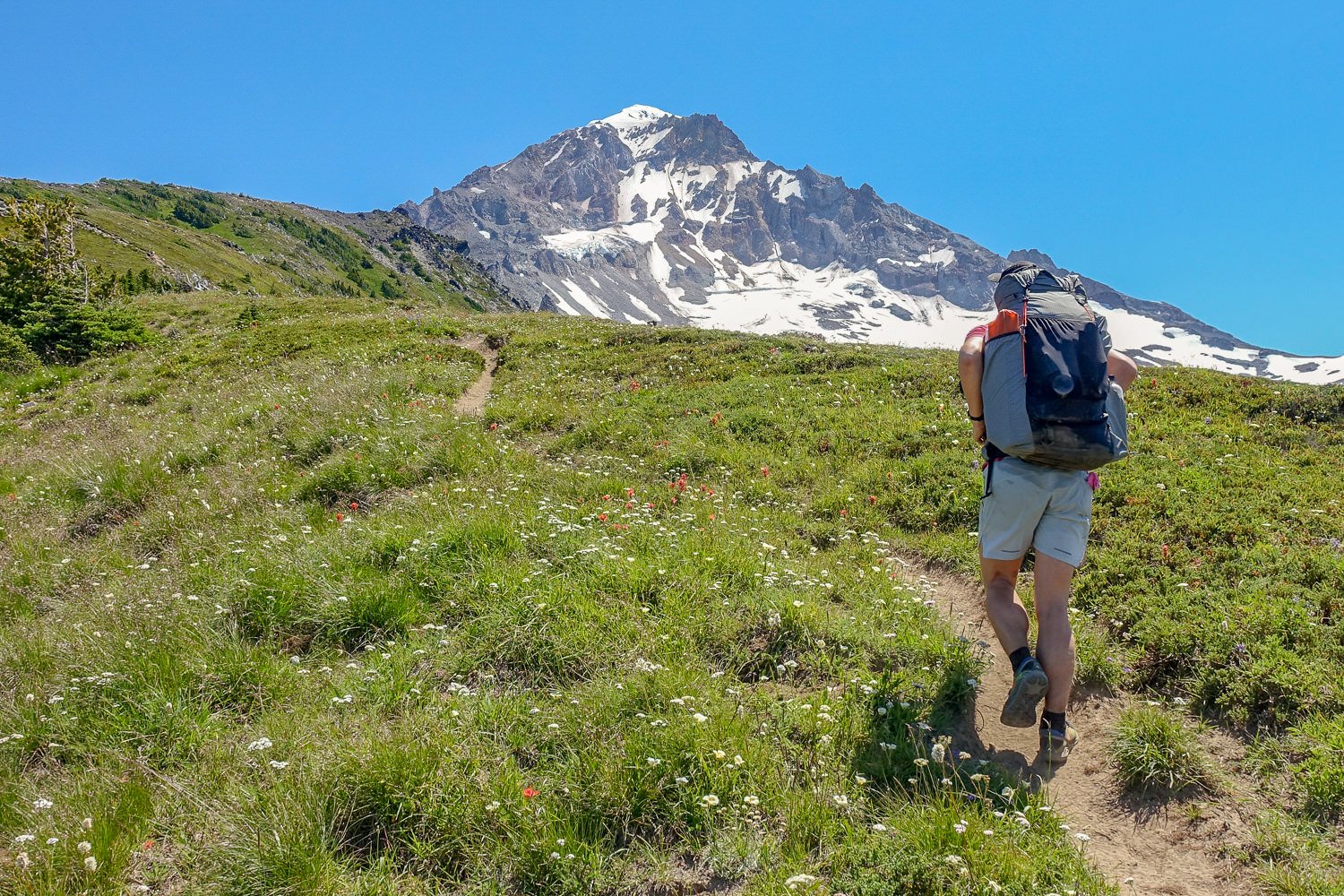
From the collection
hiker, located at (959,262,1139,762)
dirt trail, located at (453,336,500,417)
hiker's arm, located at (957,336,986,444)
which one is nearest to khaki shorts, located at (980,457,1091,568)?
hiker, located at (959,262,1139,762)

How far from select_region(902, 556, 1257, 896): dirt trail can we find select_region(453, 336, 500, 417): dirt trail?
11.1 meters

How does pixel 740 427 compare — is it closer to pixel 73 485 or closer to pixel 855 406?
pixel 855 406

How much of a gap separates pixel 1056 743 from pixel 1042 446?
2.09 meters

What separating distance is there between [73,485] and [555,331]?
1505 centimetres

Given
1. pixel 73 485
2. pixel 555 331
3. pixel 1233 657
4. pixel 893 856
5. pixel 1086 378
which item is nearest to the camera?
pixel 893 856

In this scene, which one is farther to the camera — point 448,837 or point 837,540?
point 837,540

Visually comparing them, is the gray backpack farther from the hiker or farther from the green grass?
the green grass

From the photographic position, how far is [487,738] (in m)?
4.36

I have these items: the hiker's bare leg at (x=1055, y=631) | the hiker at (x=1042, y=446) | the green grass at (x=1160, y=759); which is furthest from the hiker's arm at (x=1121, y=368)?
the green grass at (x=1160, y=759)

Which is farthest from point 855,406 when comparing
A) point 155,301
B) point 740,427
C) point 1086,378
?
point 155,301

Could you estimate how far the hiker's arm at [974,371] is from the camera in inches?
185

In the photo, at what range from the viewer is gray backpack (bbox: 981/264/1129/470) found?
4.26m

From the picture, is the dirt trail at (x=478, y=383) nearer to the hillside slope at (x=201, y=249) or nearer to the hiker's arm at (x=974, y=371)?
the hiker's arm at (x=974, y=371)

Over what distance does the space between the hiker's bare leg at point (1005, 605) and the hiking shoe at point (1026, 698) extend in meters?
0.34
